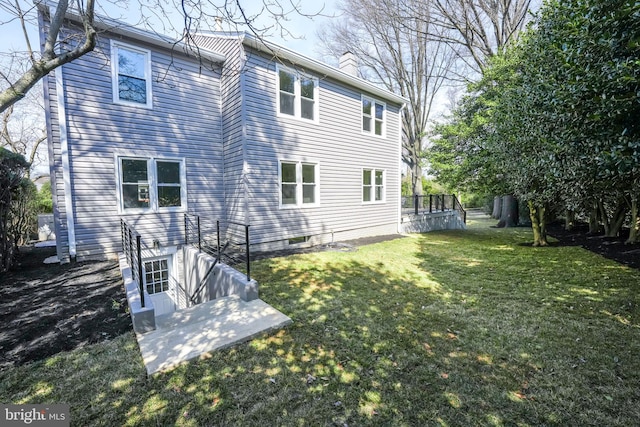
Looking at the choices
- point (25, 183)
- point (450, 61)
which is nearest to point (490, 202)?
point (450, 61)

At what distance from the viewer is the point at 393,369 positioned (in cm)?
279

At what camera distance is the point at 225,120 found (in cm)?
835

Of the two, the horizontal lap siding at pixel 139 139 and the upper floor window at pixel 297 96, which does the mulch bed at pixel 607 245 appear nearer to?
the upper floor window at pixel 297 96

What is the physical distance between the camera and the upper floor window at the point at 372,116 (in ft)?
35.3

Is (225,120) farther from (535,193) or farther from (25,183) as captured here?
(535,193)

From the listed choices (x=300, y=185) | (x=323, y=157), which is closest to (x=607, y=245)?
(x=323, y=157)

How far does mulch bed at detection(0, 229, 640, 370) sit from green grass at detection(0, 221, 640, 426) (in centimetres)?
38

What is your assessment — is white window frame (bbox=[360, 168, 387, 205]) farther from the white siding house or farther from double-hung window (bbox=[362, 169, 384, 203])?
the white siding house

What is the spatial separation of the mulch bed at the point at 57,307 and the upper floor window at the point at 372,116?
26.6 feet

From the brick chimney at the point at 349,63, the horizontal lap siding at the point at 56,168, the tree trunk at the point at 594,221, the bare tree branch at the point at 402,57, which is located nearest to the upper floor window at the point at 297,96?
the brick chimney at the point at 349,63

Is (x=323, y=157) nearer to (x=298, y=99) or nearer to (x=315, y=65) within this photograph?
(x=298, y=99)

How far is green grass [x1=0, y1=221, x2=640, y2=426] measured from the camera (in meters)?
2.22

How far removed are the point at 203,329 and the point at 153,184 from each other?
524 centimetres

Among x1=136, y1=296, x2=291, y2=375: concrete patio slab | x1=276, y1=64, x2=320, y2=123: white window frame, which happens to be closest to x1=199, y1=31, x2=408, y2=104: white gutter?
x1=276, y1=64, x2=320, y2=123: white window frame
